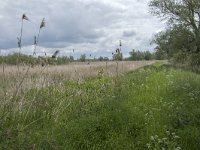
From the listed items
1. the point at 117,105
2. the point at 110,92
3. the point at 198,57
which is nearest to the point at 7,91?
the point at 117,105

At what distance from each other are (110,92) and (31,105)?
11.5ft

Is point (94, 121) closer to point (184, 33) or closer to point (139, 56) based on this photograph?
point (184, 33)

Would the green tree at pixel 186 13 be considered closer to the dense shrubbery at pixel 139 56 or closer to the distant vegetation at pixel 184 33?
the distant vegetation at pixel 184 33

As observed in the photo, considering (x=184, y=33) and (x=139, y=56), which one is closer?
(x=184, y=33)

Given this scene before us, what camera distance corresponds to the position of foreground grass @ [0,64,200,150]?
827cm

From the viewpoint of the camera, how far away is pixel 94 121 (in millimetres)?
9594

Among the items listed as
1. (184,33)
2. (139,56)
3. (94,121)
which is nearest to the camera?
(94,121)

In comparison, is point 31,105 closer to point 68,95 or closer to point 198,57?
point 68,95

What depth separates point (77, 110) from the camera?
10.6 m

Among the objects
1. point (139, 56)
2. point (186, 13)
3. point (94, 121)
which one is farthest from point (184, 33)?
point (139, 56)

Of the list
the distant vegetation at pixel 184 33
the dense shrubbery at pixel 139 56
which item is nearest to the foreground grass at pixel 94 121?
the distant vegetation at pixel 184 33

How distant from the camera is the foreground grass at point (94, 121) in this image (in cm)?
827

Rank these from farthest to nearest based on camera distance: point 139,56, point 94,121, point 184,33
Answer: point 139,56 → point 184,33 → point 94,121

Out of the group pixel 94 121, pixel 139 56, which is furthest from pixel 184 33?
pixel 139 56
